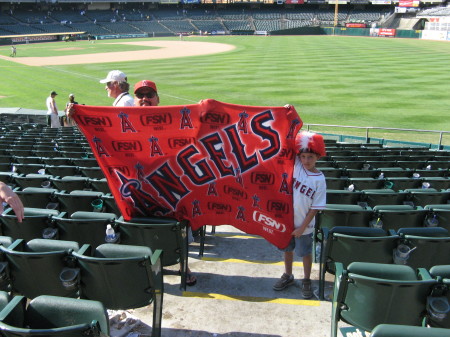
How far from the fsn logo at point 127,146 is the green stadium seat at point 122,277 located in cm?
124

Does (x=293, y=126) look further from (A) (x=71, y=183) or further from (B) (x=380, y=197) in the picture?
(A) (x=71, y=183)

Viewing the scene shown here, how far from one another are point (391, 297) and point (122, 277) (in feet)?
7.05

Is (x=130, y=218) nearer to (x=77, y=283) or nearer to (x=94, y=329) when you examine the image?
(x=77, y=283)

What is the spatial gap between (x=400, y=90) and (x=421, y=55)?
20396 millimetres

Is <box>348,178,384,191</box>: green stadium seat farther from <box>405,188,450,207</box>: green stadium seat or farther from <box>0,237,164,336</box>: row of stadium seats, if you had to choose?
<box>0,237,164,336</box>: row of stadium seats

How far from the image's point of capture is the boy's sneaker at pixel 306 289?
14.6 ft

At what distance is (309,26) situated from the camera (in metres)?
76.8

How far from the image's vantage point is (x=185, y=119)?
4.42 metres

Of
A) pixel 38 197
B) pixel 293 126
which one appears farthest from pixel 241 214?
pixel 38 197

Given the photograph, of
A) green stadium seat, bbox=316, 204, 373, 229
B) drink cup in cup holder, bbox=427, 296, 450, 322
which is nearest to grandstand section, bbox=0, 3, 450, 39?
green stadium seat, bbox=316, 204, 373, 229

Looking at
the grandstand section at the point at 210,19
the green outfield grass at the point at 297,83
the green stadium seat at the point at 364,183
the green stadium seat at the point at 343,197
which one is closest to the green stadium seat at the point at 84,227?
the green stadium seat at the point at 343,197

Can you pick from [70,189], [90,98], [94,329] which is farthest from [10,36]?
[94,329]

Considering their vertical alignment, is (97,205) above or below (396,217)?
below

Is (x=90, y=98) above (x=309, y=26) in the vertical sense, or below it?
below
